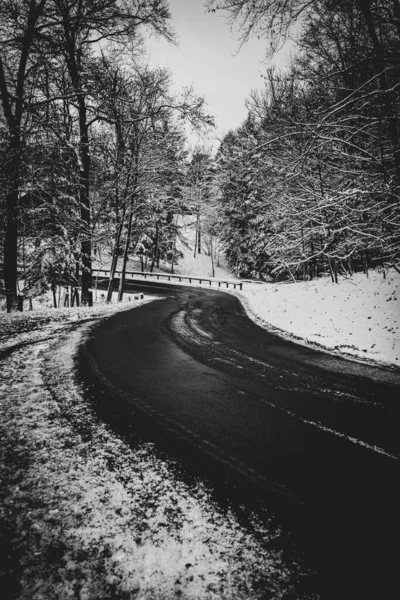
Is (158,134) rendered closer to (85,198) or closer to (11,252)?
(85,198)

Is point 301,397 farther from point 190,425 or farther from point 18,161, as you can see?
point 18,161

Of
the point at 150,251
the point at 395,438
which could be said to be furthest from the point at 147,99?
the point at 150,251

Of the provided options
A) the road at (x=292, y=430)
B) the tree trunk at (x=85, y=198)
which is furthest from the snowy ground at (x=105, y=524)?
the tree trunk at (x=85, y=198)

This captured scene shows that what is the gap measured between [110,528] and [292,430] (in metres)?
2.23

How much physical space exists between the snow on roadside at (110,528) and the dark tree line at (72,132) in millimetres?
8032

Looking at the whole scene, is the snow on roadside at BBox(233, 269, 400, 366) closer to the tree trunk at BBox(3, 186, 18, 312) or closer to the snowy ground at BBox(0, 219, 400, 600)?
the snowy ground at BBox(0, 219, 400, 600)

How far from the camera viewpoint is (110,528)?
1.99 metres

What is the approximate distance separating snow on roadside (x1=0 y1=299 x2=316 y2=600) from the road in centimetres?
31

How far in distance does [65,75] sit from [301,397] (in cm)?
1725

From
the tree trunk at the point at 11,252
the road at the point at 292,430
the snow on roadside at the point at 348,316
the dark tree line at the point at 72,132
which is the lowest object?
the road at the point at 292,430

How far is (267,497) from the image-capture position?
91.6 inches

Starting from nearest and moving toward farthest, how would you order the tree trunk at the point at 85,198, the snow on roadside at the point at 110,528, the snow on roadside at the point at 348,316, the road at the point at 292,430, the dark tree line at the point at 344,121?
the snow on roadside at the point at 110,528 < the road at the point at 292,430 < the dark tree line at the point at 344,121 < the snow on roadside at the point at 348,316 < the tree trunk at the point at 85,198

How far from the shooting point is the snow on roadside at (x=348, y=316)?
24.5 feet

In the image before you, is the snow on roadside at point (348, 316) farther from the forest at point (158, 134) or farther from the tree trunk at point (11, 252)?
the tree trunk at point (11, 252)
